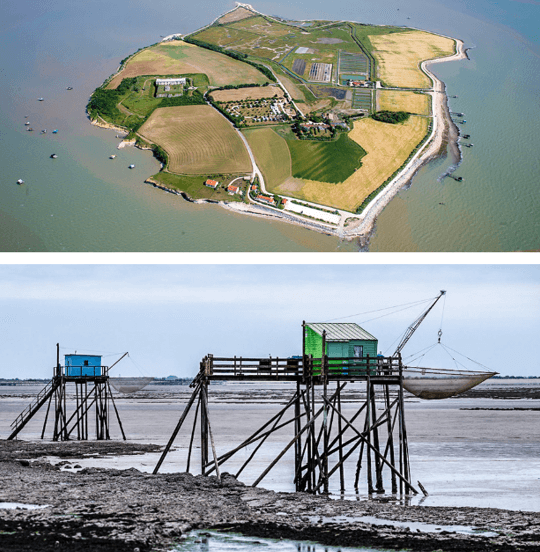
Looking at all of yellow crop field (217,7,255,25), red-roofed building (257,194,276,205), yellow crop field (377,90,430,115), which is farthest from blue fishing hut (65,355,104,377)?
yellow crop field (217,7,255,25)

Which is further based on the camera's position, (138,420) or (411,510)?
(138,420)

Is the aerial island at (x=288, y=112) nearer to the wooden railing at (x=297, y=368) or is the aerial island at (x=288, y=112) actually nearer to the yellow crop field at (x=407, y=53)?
the yellow crop field at (x=407, y=53)

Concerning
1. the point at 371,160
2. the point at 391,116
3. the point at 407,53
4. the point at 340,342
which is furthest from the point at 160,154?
the point at 340,342

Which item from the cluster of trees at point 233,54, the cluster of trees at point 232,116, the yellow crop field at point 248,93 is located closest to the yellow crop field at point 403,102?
the yellow crop field at point 248,93

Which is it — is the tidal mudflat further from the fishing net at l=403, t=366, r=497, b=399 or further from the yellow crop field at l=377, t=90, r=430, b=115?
the yellow crop field at l=377, t=90, r=430, b=115

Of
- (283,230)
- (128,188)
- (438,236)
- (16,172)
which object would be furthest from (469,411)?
(16,172)

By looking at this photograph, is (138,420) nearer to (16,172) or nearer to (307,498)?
(16,172)

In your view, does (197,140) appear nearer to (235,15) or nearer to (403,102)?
(403,102)
